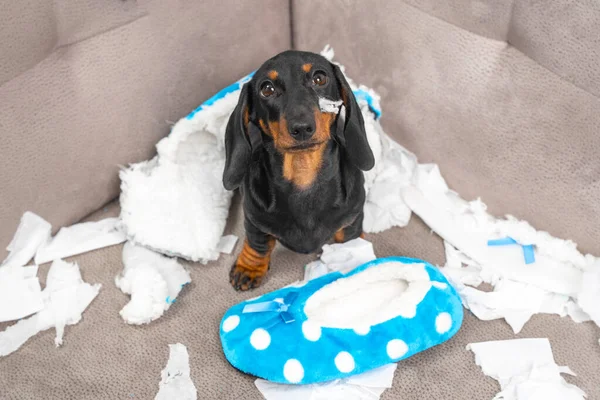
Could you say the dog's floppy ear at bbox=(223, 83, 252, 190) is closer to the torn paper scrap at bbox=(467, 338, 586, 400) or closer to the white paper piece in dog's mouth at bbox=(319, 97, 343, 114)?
the white paper piece in dog's mouth at bbox=(319, 97, 343, 114)

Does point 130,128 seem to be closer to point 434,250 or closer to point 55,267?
point 55,267

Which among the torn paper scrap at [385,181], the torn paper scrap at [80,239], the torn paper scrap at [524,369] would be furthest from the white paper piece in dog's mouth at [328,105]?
the torn paper scrap at [80,239]

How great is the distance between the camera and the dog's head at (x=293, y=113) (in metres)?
1.25

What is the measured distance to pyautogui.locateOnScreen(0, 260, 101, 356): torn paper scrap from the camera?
149 cm

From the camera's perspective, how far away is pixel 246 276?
1596 millimetres

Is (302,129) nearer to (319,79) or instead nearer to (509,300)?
(319,79)

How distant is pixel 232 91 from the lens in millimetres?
1783

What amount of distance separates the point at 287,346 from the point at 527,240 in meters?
0.75

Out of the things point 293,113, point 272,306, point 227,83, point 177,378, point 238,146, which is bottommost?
point 177,378

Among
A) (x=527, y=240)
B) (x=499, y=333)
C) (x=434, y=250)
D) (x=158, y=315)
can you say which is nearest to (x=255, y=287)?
(x=158, y=315)

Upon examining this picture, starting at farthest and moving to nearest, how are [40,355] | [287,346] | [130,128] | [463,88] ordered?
[130,128]
[463,88]
[40,355]
[287,346]

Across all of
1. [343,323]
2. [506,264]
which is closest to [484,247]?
[506,264]

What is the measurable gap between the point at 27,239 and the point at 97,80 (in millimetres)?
491

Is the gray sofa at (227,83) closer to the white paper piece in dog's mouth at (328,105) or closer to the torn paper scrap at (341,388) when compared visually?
the torn paper scrap at (341,388)
